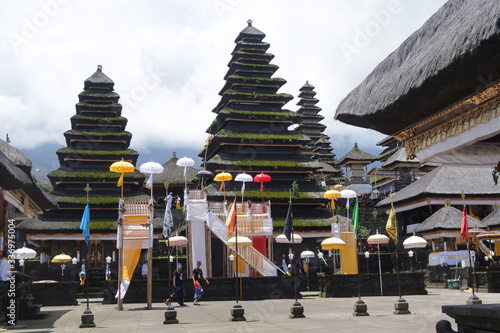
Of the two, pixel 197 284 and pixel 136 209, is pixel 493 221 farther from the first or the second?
pixel 136 209

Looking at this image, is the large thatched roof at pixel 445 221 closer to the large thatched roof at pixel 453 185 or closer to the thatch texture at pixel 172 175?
the large thatched roof at pixel 453 185

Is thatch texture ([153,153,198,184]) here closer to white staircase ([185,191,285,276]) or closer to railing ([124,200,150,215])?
white staircase ([185,191,285,276])

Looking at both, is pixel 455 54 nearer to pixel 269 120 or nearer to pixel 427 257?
pixel 427 257

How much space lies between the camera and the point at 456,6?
7.96 meters

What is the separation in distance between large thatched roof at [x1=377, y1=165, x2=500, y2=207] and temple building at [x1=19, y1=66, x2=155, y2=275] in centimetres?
2019

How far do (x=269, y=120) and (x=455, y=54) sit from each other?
36.6m

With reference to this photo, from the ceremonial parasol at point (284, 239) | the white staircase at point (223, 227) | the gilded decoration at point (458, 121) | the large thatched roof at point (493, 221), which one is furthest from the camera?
the ceremonial parasol at point (284, 239)

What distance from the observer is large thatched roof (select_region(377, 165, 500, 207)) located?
3847 centimetres

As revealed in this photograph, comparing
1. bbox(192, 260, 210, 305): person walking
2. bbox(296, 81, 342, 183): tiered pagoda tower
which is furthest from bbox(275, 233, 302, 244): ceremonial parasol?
bbox(296, 81, 342, 183): tiered pagoda tower

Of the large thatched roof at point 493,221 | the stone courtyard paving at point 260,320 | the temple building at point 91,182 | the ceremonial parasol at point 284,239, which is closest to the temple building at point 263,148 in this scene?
the ceremonial parasol at point 284,239

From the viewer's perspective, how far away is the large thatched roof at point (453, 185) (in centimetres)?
3847

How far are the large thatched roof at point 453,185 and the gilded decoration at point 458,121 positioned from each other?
102ft

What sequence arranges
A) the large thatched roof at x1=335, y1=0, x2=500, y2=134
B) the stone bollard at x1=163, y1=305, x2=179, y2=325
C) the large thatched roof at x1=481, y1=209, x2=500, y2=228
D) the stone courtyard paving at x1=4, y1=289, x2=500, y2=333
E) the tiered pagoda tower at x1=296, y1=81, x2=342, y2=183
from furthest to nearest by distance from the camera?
the tiered pagoda tower at x1=296, y1=81, x2=342, y2=183 < the large thatched roof at x1=481, y1=209, x2=500, y2=228 < the stone bollard at x1=163, y1=305, x2=179, y2=325 < the stone courtyard paving at x1=4, y1=289, x2=500, y2=333 < the large thatched roof at x1=335, y1=0, x2=500, y2=134

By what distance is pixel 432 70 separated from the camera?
22.0 feet
